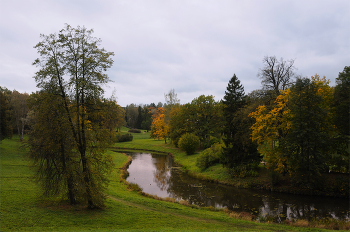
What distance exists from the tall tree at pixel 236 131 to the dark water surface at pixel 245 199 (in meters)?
4.11

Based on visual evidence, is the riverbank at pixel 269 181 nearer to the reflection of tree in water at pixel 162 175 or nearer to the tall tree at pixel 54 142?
the reflection of tree in water at pixel 162 175

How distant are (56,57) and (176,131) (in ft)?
122

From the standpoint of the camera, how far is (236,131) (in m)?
27.4

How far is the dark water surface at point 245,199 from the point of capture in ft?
55.0

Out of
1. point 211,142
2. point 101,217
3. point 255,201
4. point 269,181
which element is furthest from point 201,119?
point 101,217

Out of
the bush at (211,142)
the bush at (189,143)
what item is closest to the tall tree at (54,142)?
the bush at (189,143)

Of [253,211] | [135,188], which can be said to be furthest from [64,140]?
[253,211]

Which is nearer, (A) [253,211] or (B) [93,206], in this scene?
(B) [93,206]

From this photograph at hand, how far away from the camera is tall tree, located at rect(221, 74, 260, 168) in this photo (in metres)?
26.4

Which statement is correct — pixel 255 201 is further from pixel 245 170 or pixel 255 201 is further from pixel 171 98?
pixel 171 98

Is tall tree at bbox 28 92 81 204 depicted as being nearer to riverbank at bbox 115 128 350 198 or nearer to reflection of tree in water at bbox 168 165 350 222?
Answer: reflection of tree in water at bbox 168 165 350 222

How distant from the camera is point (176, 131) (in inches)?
1897

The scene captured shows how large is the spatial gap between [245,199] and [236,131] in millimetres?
9268

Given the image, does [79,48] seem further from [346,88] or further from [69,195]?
[346,88]
